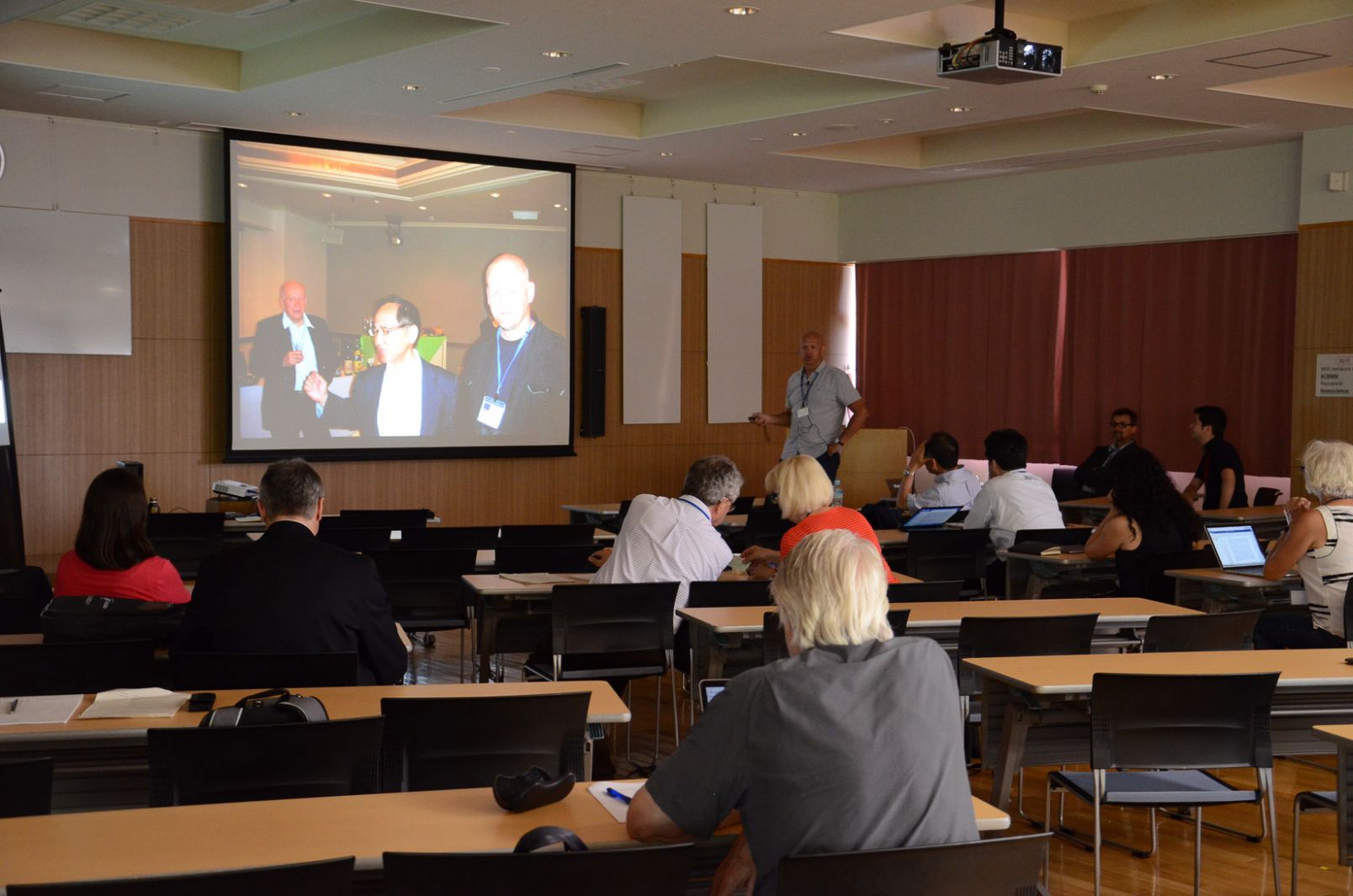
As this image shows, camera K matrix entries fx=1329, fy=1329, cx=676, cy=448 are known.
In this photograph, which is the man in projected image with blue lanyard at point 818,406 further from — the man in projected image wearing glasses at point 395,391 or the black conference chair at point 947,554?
the black conference chair at point 947,554

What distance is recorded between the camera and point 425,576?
6.51 m

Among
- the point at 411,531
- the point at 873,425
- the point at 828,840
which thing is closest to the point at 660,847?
the point at 828,840

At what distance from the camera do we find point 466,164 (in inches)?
449

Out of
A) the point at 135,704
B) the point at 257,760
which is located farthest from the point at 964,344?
the point at 257,760

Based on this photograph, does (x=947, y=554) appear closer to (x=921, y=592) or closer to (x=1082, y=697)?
(x=921, y=592)

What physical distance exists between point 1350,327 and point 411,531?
7.05 metres

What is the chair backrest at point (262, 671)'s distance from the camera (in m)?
3.76

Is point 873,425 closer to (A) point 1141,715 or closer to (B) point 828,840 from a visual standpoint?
(A) point 1141,715

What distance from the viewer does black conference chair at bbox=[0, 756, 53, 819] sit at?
8.63 feet

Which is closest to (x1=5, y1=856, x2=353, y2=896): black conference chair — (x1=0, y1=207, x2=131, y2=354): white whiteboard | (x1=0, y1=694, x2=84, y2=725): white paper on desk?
(x1=0, y1=694, x2=84, y2=725): white paper on desk

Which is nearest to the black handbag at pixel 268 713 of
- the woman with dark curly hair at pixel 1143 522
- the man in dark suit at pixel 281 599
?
the man in dark suit at pixel 281 599

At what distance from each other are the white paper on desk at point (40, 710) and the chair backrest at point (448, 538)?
12.3 feet

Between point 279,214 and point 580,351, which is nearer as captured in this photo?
point 279,214

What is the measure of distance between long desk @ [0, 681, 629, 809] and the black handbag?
9.6 inches
